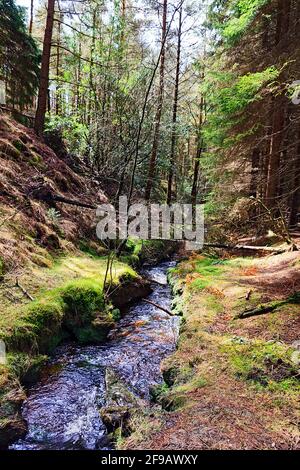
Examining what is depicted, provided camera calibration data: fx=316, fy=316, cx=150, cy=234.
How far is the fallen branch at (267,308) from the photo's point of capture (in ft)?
17.1

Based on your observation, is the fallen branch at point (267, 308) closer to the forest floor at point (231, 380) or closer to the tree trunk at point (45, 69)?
the forest floor at point (231, 380)

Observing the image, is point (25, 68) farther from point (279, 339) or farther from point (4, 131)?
point (279, 339)

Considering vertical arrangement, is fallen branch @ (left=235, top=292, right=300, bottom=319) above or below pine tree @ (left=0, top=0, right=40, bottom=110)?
below

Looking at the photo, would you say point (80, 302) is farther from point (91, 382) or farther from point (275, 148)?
point (275, 148)

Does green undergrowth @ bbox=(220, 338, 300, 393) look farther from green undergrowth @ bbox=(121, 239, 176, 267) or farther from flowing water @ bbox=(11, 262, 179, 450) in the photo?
green undergrowth @ bbox=(121, 239, 176, 267)

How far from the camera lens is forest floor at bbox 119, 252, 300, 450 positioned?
2.81m

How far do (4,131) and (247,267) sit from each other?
778 cm

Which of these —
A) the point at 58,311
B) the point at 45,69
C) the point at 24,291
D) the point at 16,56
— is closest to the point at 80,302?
the point at 58,311

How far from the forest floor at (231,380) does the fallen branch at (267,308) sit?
0.06m

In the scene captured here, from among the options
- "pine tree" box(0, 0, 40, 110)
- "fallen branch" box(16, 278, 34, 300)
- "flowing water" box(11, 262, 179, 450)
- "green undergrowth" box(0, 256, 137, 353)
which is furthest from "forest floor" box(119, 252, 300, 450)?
"pine tree" box(0, 0, 40, 110)

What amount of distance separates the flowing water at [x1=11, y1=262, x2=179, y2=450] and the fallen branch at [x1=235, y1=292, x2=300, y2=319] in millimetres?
1383

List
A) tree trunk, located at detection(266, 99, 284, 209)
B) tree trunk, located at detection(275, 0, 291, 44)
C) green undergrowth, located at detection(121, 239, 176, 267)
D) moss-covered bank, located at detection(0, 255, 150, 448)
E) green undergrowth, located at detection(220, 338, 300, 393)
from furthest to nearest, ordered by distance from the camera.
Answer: green undergrowth, located at detection(121, 239, 176, 267), tree trunk, located at detection(266, 99, 284, 209), tree trunk, located at detection(275, 0, 291, 44), moss-covered bank, located at detection(0, 255, 150, 448), green undergrowth, located at detection(220, 338, 300, 393)

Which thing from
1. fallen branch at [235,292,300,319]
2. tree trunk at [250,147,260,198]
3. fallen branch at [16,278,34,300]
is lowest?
fallen branch at [235,292,300,319]
